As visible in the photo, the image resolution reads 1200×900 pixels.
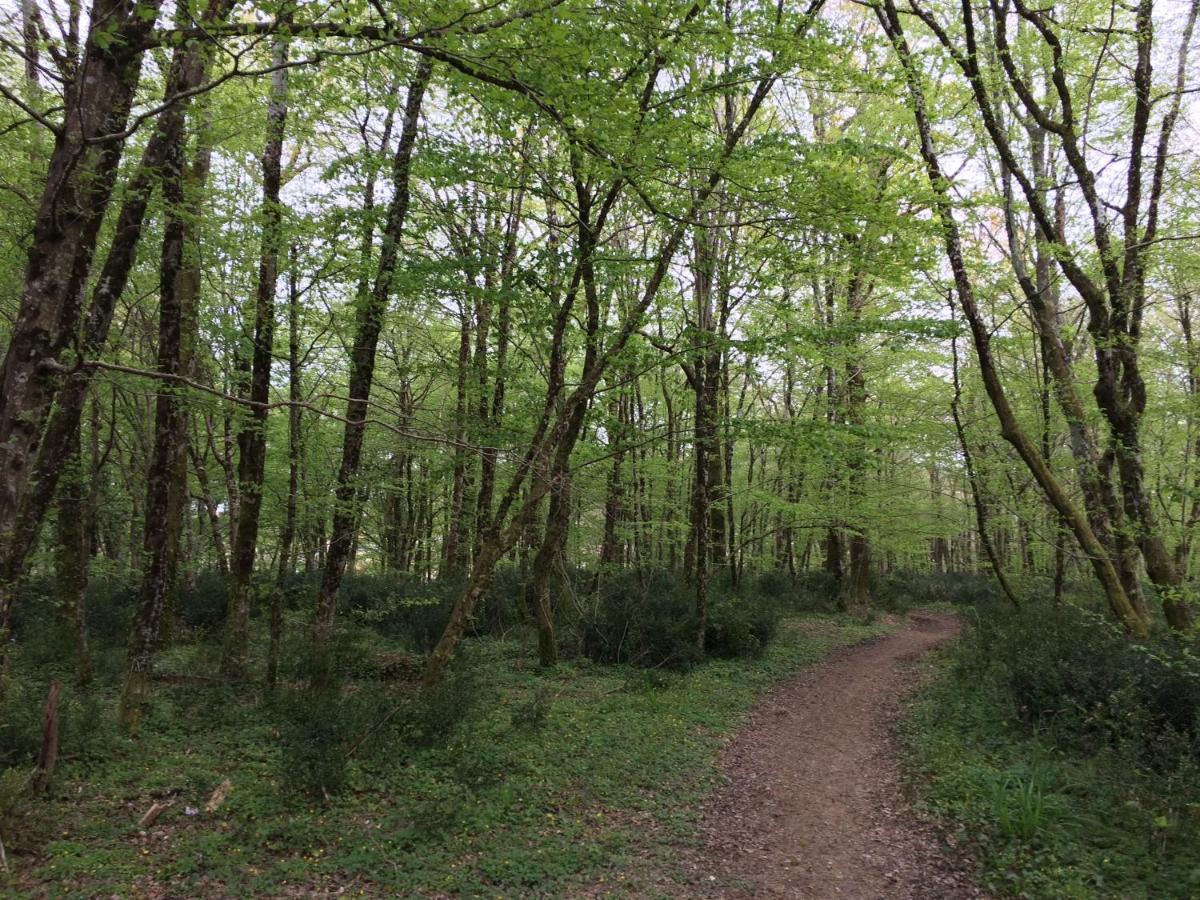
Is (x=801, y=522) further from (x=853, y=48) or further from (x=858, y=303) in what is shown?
(x=853, y=48)

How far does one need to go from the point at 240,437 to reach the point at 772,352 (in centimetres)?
704

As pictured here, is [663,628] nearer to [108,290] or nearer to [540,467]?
[540,467]

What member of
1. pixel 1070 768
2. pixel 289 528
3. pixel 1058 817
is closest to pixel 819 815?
pixel 1058 817

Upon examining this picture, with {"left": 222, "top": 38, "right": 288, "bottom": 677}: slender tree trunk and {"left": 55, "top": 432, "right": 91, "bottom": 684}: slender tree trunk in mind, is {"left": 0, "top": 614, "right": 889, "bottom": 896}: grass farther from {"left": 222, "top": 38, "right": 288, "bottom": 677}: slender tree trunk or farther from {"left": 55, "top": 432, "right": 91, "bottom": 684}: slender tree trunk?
{"left": 222, "top": 38, "right": 288, "bottom": 677}: slender tree trunk

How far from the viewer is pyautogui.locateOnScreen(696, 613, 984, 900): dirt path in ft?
15.1

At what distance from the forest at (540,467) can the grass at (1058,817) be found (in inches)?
1.5

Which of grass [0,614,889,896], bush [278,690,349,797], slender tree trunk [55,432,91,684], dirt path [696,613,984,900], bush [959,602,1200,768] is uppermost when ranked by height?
slender tree trunk [55,432,91,684]

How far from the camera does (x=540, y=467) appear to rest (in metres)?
6.42

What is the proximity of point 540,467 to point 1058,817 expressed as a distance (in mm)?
5209

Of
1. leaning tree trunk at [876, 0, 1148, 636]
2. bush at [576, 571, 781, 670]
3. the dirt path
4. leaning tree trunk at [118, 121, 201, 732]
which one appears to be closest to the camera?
the dirt path

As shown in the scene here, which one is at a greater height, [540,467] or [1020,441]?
[1020,441]

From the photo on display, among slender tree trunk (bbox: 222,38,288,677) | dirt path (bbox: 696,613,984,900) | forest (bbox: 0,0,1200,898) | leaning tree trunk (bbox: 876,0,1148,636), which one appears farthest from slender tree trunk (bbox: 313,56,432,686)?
leaning tree trunk (bbox: 876,0,1148,636)

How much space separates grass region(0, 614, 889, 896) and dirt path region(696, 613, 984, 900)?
0.37m

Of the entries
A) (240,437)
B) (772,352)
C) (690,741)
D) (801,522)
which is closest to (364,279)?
(240,437)
